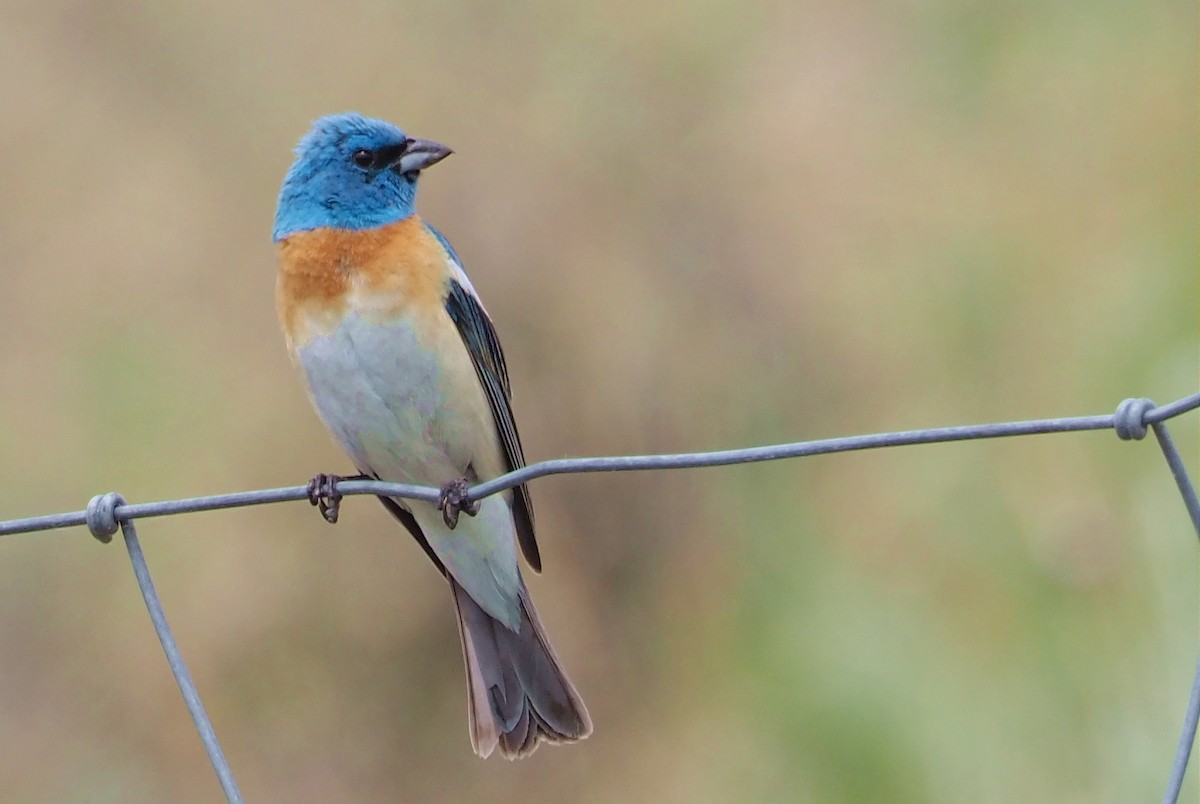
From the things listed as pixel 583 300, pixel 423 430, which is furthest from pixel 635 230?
pixel 423 430

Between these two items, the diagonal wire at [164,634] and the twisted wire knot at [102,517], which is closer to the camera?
the diagonal wire at [164,634]

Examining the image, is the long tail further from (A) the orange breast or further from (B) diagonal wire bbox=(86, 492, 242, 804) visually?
(B) diagonal wire bbox=(86, 492, 242, 804)

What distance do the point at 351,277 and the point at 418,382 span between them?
309 mm

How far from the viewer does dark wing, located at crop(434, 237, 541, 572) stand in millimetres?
3889

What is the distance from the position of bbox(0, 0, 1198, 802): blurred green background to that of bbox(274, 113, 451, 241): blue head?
2.95 meters

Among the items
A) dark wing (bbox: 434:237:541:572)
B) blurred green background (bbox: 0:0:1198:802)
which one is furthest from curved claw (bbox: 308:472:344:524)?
blurred green background (bbox: 0:0:1198:802)

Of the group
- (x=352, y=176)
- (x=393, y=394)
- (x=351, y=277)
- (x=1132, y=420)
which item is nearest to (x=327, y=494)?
(x=393, y=394)

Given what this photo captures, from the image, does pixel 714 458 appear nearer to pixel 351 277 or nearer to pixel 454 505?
pixel 454 505

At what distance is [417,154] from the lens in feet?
13.5

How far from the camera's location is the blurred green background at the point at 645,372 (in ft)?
22.7

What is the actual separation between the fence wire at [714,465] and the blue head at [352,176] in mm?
1239

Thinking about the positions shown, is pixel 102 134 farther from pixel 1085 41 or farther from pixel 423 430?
pixel 1085 41

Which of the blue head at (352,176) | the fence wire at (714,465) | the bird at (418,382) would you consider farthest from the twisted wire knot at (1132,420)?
the blue head at (352,176)

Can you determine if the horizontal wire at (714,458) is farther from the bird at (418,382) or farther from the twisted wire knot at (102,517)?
the bird at (418,382)
